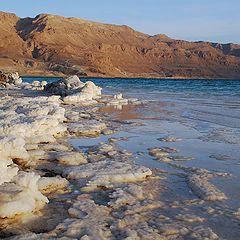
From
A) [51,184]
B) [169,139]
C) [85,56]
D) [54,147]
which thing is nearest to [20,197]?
[51,184]

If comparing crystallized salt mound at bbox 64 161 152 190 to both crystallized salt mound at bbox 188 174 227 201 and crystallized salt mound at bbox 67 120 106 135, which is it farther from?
crystallized salt mound at bbox 67 120 106 135

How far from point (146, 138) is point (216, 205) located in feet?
14.3

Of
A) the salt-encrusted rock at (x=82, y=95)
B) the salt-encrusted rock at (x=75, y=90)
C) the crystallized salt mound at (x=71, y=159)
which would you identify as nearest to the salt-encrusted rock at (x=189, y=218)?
the crystallized salt mound at (x=71, y=159)

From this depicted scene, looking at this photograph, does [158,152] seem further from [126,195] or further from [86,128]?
[86,128]

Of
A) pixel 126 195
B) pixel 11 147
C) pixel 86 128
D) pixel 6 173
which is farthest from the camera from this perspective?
pixel 86 128

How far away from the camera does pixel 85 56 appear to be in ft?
478

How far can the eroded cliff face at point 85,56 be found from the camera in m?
131

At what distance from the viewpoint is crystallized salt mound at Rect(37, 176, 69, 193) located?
15.6ft

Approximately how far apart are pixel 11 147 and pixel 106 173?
144 cm

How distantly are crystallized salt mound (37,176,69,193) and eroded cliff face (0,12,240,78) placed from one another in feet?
366

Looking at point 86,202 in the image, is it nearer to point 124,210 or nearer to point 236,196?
point 124,210

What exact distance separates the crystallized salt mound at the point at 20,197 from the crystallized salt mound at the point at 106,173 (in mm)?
842

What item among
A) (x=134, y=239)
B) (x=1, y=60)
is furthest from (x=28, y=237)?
(x=1, y=60)

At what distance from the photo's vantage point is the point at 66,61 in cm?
13575
